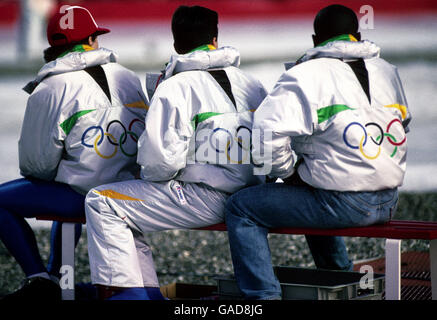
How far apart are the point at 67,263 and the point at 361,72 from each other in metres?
1.76

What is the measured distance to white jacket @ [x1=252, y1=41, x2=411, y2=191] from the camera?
320 centimetres

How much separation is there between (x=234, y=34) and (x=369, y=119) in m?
8.45

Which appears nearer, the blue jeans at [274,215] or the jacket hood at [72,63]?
the blue jeans at [274,215]

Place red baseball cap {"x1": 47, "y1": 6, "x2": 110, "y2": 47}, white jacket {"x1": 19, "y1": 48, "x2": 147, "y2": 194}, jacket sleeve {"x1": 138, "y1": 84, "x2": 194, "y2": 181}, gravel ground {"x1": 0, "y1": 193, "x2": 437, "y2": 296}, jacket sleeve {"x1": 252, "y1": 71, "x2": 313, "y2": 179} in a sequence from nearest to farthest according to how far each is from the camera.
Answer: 1. jacket sleeve {"x1": 252, "y1": 71, "x2": 313, "y2": 179}
2. jacket sleeve {"x1": 138, "y1": 84, "x2": 194, "y2": 181}
3. white jacket {"x1": 19, "y1": 48, "x2": 147, "y2": 194}
4. red baseball cap {"x1": 47, "y1": 6, "x2": 110, "y2": 47}
5. gravel ground {"x1": 0, "y1": 193, "x2": 437, "y2": 296}

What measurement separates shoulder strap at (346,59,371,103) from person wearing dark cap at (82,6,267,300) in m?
0.56

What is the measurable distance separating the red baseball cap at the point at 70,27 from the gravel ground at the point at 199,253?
1747 millimetres

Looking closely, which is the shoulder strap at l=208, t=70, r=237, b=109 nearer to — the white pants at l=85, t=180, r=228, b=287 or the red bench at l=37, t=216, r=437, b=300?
the white pants at l=85, t=180, r=228, b=287

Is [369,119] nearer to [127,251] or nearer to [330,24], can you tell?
[330,24]

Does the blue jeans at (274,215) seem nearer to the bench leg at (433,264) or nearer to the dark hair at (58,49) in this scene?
the bench leg at (433,264)

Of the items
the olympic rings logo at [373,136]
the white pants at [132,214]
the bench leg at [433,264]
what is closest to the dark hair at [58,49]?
the white pants at [132,214]

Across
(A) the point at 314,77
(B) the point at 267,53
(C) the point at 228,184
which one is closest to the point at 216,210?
(C) the point at 228,184

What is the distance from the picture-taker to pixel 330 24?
3.36m

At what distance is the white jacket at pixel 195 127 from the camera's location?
3.44 meters

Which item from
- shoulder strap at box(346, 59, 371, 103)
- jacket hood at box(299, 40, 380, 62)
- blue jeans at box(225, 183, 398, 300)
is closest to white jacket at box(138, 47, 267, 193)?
blue jeans at box(225, 183, 398, 300)
